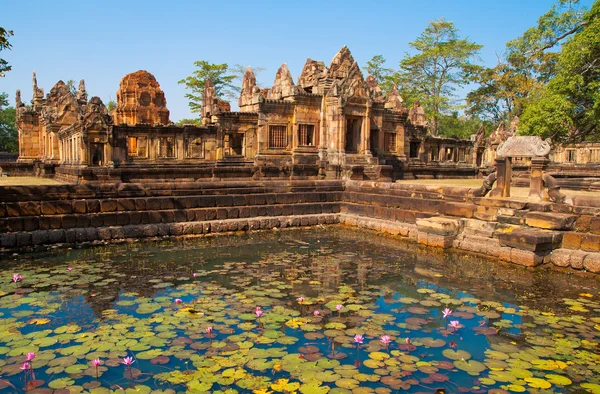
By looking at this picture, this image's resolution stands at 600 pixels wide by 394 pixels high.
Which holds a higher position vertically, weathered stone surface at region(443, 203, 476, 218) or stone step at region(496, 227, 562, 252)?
weathered stone surface at region(443, 203, 476, 218)

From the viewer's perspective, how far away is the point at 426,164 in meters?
25.8

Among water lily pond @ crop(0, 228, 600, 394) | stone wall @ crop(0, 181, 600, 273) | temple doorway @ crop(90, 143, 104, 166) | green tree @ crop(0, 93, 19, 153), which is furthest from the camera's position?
green tree @ crop(0, 93, 19, 153)

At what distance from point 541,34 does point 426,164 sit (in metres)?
12.3

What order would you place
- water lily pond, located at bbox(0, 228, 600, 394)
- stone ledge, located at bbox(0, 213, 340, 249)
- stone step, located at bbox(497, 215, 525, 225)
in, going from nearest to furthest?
water lily pond, located at bbox(0, 228, 600, 394) → stone step, located at bbox(497, 215, 525, 225) → stone ledge, located at bbox(0, 213, 340, 249)

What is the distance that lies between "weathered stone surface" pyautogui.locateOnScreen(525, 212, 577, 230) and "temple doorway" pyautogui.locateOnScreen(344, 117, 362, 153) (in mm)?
10954

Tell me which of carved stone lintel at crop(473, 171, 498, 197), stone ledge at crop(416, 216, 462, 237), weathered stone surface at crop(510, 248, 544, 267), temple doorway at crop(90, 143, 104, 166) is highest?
temple doorway at crop(90, 143, 104, 166)

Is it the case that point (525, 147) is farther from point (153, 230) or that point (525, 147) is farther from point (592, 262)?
point (153, 230)

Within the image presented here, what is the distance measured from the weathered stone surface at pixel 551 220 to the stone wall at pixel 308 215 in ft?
0.06

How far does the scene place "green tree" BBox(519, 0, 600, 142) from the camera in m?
20.4

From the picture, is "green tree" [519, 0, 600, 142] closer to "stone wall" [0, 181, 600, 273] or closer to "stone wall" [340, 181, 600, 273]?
"stone wall" [0, 181, 600, 273]

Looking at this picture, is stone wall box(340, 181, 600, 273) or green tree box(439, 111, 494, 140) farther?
green tree box(439, 111, 494, 140)

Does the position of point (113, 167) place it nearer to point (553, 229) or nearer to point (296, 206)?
point (296, 206)

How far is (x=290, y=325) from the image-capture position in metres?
5.74

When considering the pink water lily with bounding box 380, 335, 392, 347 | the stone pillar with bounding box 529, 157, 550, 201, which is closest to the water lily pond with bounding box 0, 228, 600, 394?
the pink water lily with bounding box 380, 335, 392, 347
